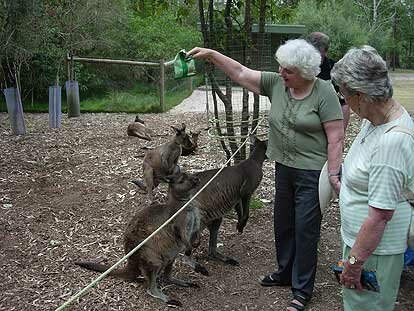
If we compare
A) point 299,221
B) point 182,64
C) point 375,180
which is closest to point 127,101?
point 182,64

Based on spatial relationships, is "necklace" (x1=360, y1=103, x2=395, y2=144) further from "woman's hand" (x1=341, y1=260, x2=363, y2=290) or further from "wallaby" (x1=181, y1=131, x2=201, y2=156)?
"wallaby" (x1=181, y1=131, x2=201, y2=156)

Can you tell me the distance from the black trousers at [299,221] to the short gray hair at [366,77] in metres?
1.42

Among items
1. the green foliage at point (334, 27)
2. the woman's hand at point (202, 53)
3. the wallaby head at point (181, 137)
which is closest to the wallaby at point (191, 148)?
the wallaby head at point (181, 137)

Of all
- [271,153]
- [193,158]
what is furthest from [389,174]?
[193,158]

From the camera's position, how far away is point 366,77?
2252mm

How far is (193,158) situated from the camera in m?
8.03

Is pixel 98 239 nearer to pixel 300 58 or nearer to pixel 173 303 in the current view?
pixel 173 303

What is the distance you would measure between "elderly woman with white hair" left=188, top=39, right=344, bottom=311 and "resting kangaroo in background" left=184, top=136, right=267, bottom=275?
27.4 inches

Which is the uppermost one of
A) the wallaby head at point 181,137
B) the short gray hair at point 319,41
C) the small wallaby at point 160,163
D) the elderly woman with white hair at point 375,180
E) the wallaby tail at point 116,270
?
the short gray hair at point 319,41

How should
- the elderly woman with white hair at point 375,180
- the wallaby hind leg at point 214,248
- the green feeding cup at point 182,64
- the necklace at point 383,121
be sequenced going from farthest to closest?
the wallaby hind leg at point 214,248 < the green feeding cup at point 182,64 < the necklace at point 383,121 < the elderly woman with white hair at point 375,180

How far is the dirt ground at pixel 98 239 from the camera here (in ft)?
13.0

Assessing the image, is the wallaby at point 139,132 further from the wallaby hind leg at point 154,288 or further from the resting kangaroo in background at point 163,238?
the wallaby hind leg at point 154,288

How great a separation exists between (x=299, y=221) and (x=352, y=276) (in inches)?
54.3

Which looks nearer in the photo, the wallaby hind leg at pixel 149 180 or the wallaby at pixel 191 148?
the wallaby hind leg at pixel 149 180
